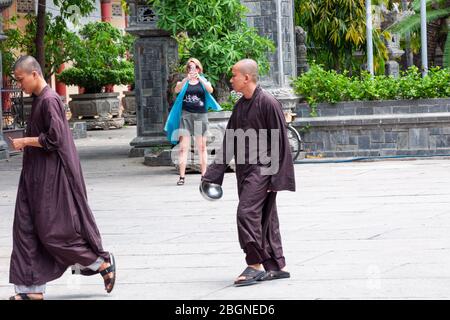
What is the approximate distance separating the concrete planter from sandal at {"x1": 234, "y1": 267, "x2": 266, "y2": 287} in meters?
24.4

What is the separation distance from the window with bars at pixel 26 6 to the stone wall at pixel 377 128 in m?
16.2

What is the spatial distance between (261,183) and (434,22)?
2053 cm

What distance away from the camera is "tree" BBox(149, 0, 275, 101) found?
17703mm

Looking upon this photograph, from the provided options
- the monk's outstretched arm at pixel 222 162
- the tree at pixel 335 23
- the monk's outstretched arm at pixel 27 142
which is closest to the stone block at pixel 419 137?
the tree at pixel 335 23

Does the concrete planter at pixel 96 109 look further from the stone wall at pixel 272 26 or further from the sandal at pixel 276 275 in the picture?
the sandal at pixel 276 275

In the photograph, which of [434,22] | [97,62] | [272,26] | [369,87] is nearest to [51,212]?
[369,87]

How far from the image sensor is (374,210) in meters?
12.2

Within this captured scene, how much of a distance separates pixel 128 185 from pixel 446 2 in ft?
42.6

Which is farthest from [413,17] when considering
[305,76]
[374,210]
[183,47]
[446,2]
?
[374,210]

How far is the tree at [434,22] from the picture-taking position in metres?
25.9

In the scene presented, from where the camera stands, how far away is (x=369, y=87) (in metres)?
18.8

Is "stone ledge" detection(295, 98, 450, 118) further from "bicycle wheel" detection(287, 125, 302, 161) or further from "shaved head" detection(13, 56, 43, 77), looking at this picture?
"shaved head" detection(13, 56, 43, 77)

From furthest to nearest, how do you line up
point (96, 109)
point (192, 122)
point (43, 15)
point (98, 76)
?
point (96, 109)
point (98, 76)
point (43, 15)
point (192, 122)

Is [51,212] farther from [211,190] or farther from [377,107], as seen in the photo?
[377,107]
